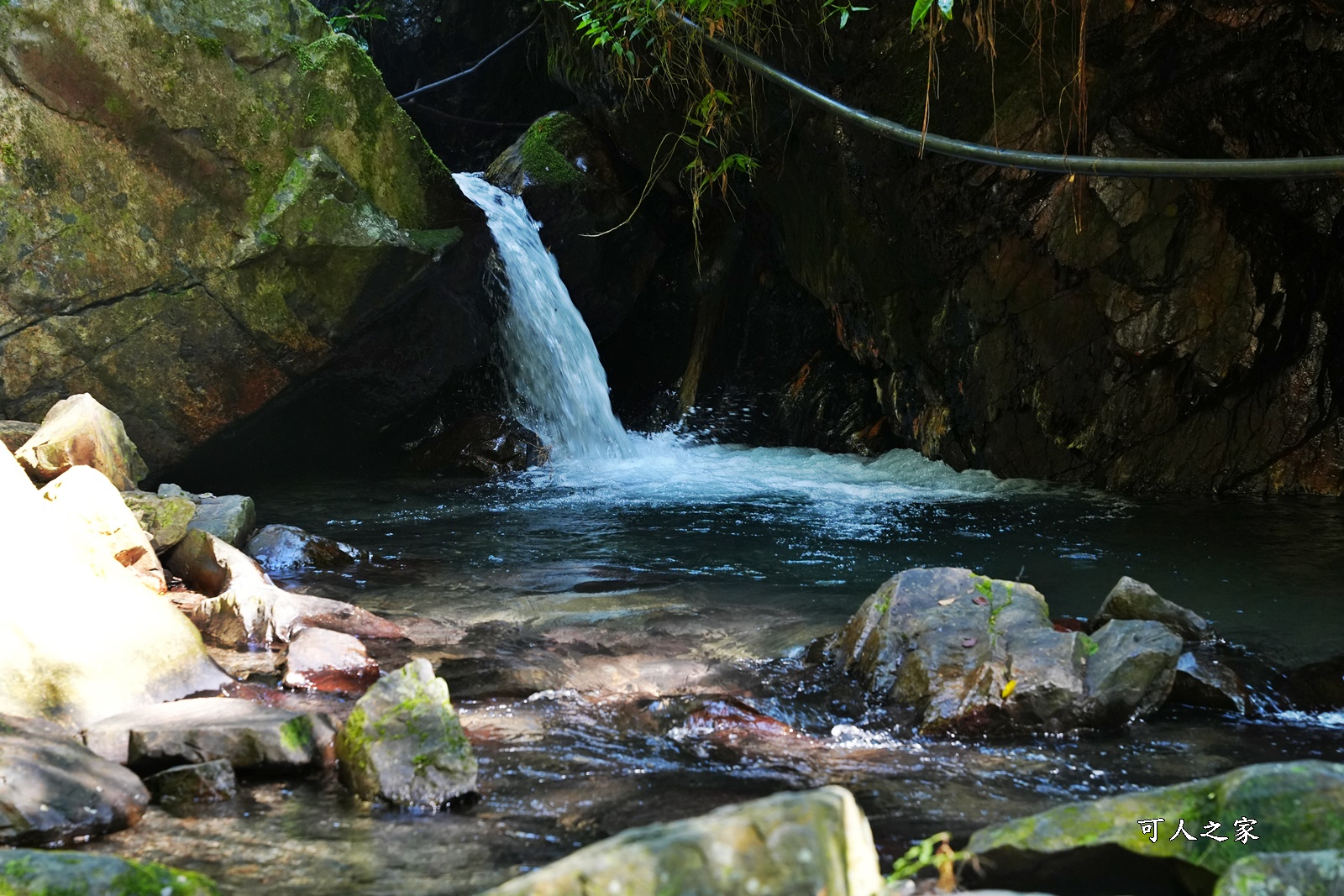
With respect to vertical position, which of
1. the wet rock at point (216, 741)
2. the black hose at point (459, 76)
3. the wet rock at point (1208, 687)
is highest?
the black hose at point (459, 76)

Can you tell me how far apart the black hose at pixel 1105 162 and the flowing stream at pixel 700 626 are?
185 cm

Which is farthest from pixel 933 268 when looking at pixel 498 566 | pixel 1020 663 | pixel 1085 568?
pixel 1020 663

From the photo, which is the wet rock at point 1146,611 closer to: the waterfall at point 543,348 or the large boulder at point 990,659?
the large boulder at point 990,659

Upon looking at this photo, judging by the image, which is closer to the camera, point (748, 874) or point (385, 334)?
point (748, 874)

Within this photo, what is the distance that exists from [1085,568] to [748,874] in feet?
13.7

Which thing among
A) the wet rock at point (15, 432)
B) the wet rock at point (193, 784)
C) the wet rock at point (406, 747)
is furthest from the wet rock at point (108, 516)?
the wet rock at point (406, 747)

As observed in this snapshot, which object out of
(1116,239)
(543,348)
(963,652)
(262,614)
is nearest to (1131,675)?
(963,652)

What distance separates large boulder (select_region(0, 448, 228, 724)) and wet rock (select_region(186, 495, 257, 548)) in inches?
62.4

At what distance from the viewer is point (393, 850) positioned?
2.47 meters

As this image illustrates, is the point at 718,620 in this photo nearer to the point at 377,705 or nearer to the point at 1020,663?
the point at 1020,663

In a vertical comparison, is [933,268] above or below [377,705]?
above

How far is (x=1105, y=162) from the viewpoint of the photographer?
445 cm

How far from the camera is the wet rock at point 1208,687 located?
3.44 m

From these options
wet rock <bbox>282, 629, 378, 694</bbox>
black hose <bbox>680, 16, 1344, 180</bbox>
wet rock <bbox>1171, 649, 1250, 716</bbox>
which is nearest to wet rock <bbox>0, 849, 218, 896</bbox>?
wet rock <bbox>282, 629, 378, 694</bbox>
